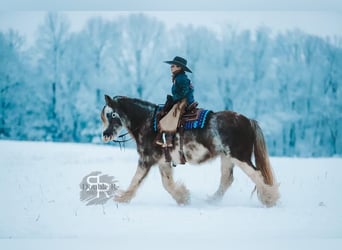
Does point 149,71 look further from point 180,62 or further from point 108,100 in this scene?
point 108,100

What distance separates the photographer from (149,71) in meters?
4.81

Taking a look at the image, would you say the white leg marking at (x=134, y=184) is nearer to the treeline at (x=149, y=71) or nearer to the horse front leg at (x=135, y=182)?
the horse front leg at (x=135, y=182)

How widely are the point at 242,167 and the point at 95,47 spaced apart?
6.28 feet

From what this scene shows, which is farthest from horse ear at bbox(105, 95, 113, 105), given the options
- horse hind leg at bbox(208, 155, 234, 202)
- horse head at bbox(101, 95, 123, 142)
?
horse hind leg at bbox(208, 155, 234, 202)

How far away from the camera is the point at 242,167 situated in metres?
4.43

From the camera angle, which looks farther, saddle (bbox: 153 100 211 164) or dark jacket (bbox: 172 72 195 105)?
dark jacket (bbox: 172 72 195 105)

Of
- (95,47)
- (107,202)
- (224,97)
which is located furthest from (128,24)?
(107,202)

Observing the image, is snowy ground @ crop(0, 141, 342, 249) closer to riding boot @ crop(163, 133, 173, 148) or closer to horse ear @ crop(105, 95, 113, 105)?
riding boot @ crop(163, 133, 173, 148)

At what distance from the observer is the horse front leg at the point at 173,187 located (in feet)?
15.0

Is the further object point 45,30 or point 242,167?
point 45,30

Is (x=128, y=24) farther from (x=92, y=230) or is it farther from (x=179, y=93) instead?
(x=92, y=230)

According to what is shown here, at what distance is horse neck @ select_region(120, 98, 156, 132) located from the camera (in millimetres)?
4668

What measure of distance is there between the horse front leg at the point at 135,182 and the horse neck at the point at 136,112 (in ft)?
1.27

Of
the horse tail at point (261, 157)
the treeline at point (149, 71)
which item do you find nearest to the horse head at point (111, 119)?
the treeline at point (149, 71)
